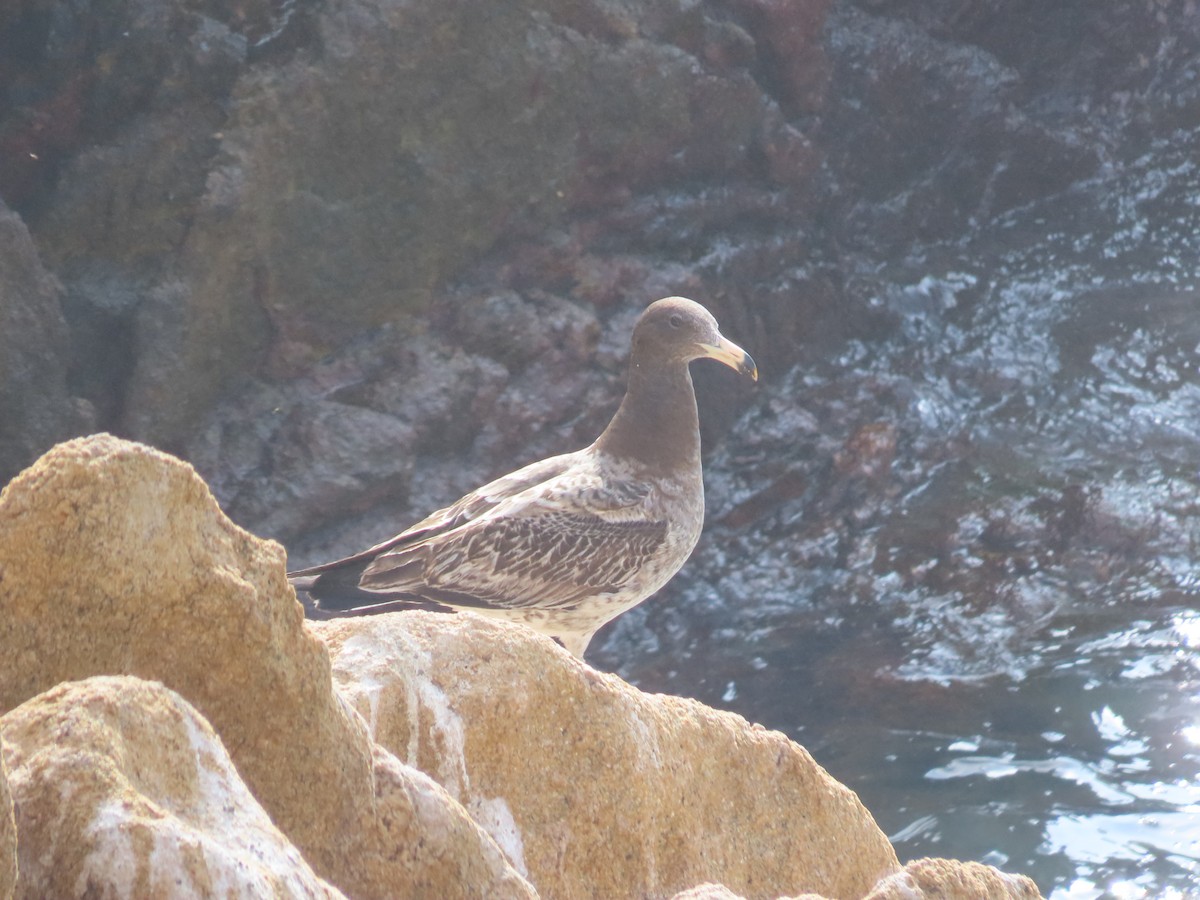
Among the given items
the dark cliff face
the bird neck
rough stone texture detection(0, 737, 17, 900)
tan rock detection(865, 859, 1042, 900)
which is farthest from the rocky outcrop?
the dark cliff face

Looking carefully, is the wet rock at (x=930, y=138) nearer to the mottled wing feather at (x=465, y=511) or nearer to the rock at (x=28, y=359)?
the mottled wing feather at (x=465, y=511)

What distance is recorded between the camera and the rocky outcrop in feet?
5.16

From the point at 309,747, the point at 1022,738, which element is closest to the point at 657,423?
the point at 1022,738

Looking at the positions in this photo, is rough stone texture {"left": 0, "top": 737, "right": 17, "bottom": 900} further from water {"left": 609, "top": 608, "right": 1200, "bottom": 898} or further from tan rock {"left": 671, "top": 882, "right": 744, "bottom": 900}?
water {"left": 609, "top": 608, "right": 1200, "bottom": 898}

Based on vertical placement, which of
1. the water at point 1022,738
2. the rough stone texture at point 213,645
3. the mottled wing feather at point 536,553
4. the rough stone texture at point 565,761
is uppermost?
the rough stone texture at point 213,645

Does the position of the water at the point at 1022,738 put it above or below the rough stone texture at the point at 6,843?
below

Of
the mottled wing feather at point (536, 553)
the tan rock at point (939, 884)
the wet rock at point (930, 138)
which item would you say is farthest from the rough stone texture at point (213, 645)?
the wet rock at point (930, 138)

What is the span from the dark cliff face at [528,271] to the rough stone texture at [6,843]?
5.62 metres

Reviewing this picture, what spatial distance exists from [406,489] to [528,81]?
7.98ft

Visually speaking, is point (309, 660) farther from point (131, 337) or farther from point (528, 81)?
point (528, 81)

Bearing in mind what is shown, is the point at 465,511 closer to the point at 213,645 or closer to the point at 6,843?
the point at 213,645

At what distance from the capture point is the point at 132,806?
153 centimetres

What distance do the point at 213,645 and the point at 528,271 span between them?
615 centimetres

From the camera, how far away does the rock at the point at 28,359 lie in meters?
6.58
